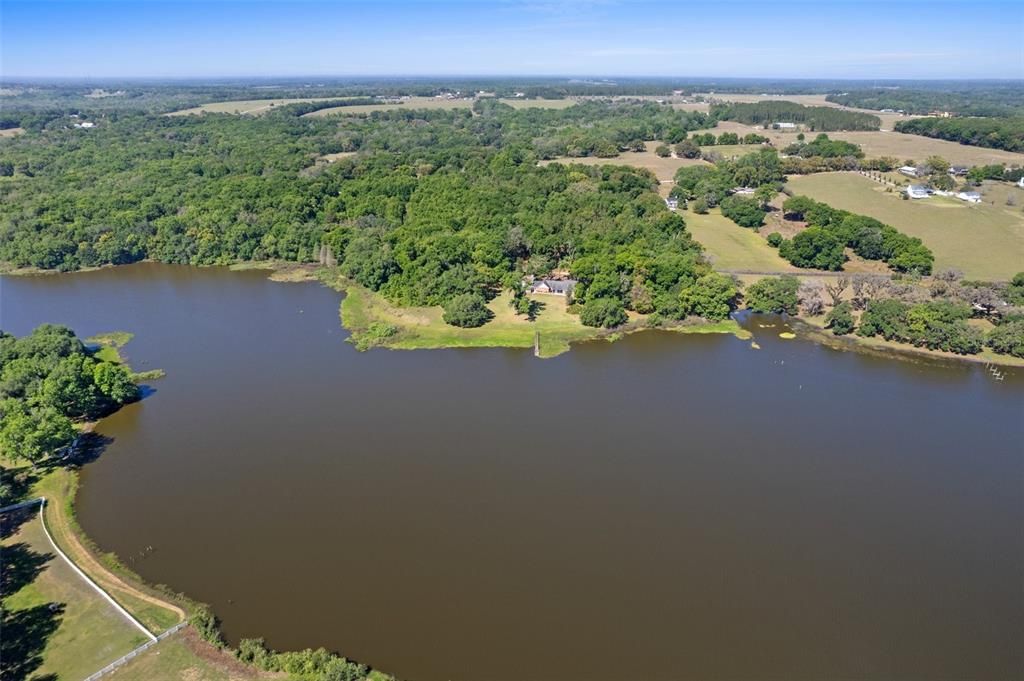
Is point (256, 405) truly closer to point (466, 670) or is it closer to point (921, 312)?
point (466, 670)

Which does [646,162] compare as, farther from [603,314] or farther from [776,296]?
[603,314]

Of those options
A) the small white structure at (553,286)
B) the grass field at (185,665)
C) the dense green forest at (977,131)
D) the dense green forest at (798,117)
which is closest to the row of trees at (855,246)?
the small white structure at (553,286)

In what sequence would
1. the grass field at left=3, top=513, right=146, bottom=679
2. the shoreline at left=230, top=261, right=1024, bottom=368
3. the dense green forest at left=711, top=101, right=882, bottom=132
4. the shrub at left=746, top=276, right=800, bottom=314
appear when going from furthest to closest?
1. the dense green forest at left=711, top=101, right=882, bottom=132
2. the shrub at left=746, top=276, right=800, bottom=314
3. the shoreline at left=230, top=261, right=1024, bottom=368
4. the grass field at left=3, top=513, right=146, bottom=679

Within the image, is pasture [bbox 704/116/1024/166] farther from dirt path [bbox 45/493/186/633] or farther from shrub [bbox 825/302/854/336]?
dirt path [bbox 45/493/186/633]

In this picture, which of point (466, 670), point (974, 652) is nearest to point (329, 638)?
point (466, 670)

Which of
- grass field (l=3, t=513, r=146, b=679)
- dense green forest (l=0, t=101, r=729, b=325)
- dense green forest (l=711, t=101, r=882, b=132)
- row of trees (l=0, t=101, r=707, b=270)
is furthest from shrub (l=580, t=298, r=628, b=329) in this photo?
dense green forest (l=711, t=101, r=882, b=132)

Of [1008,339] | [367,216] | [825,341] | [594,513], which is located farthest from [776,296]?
[367,216]

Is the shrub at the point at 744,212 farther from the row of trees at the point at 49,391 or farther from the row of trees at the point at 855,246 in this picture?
the row of trees at the point at 49,391
